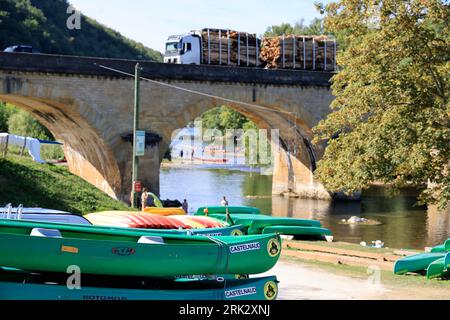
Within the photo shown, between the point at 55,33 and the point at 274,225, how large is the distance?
248 ft

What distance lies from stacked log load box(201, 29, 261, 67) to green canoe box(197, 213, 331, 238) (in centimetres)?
2030

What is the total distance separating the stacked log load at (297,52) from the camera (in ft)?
162

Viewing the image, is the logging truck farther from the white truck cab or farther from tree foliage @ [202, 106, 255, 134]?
tree foliage @ [202, 106, 255, 134]

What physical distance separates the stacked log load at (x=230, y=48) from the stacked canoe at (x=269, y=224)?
62.3 ft

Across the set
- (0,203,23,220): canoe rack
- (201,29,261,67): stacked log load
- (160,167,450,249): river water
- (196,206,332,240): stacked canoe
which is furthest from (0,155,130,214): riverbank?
(201,29,261,67): stacked log load

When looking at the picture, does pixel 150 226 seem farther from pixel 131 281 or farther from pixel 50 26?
pixel 50 26

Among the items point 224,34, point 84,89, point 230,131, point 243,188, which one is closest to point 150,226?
point 84,89

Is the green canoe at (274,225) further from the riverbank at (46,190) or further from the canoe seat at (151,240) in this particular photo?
the canoe seat at (151,240)

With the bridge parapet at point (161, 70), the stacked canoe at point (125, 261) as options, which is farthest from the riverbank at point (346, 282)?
the bridge parapet at point (161, 70)

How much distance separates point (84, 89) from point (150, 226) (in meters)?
22.9

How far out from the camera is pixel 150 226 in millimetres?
15539

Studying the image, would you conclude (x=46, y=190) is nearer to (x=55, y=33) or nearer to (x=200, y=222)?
(x=200, y=222)

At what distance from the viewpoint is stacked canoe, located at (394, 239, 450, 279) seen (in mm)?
16109
